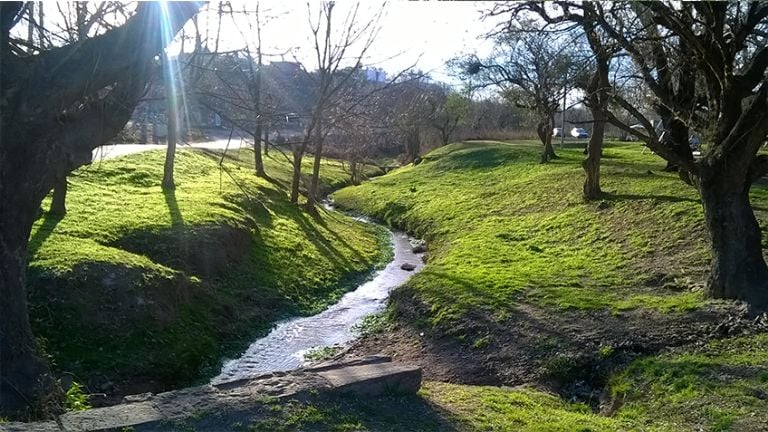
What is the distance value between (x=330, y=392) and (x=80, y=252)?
744 centimetres

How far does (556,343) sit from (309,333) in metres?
5.29

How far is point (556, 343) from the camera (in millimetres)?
10758

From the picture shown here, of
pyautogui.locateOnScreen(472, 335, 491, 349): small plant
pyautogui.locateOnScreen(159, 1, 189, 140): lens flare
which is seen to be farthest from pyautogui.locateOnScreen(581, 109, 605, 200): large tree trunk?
pyautogui.locateOnScreen(159, 1, 189, 140): lens flare

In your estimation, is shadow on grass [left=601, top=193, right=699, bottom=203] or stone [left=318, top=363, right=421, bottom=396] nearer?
stone [left=318, top=363, right=421, bottom=396]

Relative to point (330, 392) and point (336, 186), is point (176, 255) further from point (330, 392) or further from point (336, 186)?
point (336, 186)

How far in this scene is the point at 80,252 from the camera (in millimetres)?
12008

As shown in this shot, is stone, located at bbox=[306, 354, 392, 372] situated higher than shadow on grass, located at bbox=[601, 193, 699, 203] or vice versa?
shadow on grass, located at bbox=[601, 193, 699, 203]

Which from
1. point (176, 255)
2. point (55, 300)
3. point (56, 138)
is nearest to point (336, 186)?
point (176, 255)

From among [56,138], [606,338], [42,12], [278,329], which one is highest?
[42,12]

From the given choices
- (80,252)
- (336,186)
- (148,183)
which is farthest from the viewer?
(336,186)

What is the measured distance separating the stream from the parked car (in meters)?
62.3

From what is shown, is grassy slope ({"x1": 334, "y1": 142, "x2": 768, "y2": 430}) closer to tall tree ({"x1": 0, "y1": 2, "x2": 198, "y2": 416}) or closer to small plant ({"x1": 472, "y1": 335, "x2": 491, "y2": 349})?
small plant ({"x1": 472, "y1": 335, "x2": 491, "y2": 349})

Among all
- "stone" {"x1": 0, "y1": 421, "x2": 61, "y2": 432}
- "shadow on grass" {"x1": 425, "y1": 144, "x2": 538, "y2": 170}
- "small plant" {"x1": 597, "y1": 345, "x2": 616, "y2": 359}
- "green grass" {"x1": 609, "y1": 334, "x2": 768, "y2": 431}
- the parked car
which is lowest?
"small plant" {"x1": 597, "y1": 345, "x2": 616, "y2": 359}

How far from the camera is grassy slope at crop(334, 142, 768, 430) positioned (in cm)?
782
